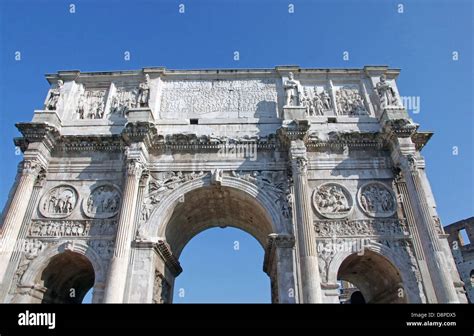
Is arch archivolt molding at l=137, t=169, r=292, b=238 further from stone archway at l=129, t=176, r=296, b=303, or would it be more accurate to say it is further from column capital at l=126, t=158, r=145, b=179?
column capital at l=126, t=158, r=145, b=179

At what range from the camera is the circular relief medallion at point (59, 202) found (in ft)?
37.8

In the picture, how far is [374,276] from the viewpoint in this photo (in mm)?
12023

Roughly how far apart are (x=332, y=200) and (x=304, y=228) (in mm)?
1867

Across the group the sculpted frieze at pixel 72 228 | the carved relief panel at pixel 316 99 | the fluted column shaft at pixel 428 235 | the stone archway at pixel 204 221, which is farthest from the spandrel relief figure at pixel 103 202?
the fluted column shaft at pixel 428 235

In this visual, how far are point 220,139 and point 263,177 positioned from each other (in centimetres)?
206

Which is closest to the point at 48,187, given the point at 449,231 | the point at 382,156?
the point at 382,156

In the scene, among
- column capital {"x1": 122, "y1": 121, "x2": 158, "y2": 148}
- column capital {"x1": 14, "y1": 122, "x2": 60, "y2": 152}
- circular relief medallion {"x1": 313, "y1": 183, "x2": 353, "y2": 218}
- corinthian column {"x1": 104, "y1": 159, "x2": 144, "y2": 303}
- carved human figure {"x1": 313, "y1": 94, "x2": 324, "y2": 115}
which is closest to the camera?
corinthian column {"x1": 104, "y1": 159, "x2": 144, "y2": 303}

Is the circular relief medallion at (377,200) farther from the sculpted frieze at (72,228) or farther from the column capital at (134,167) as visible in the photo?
the sculpted frieze at (72,228)

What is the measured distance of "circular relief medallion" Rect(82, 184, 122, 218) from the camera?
11469 millimetres

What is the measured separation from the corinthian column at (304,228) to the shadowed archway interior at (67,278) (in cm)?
667

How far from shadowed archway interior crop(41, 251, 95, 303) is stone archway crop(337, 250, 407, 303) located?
8572 millimetres

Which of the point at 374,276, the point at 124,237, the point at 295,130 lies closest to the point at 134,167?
the point at 124,237

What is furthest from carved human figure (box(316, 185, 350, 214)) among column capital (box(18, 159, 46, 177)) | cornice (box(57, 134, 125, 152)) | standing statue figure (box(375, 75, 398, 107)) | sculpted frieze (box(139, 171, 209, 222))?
column capital (box(18, 159, 46, 177))
